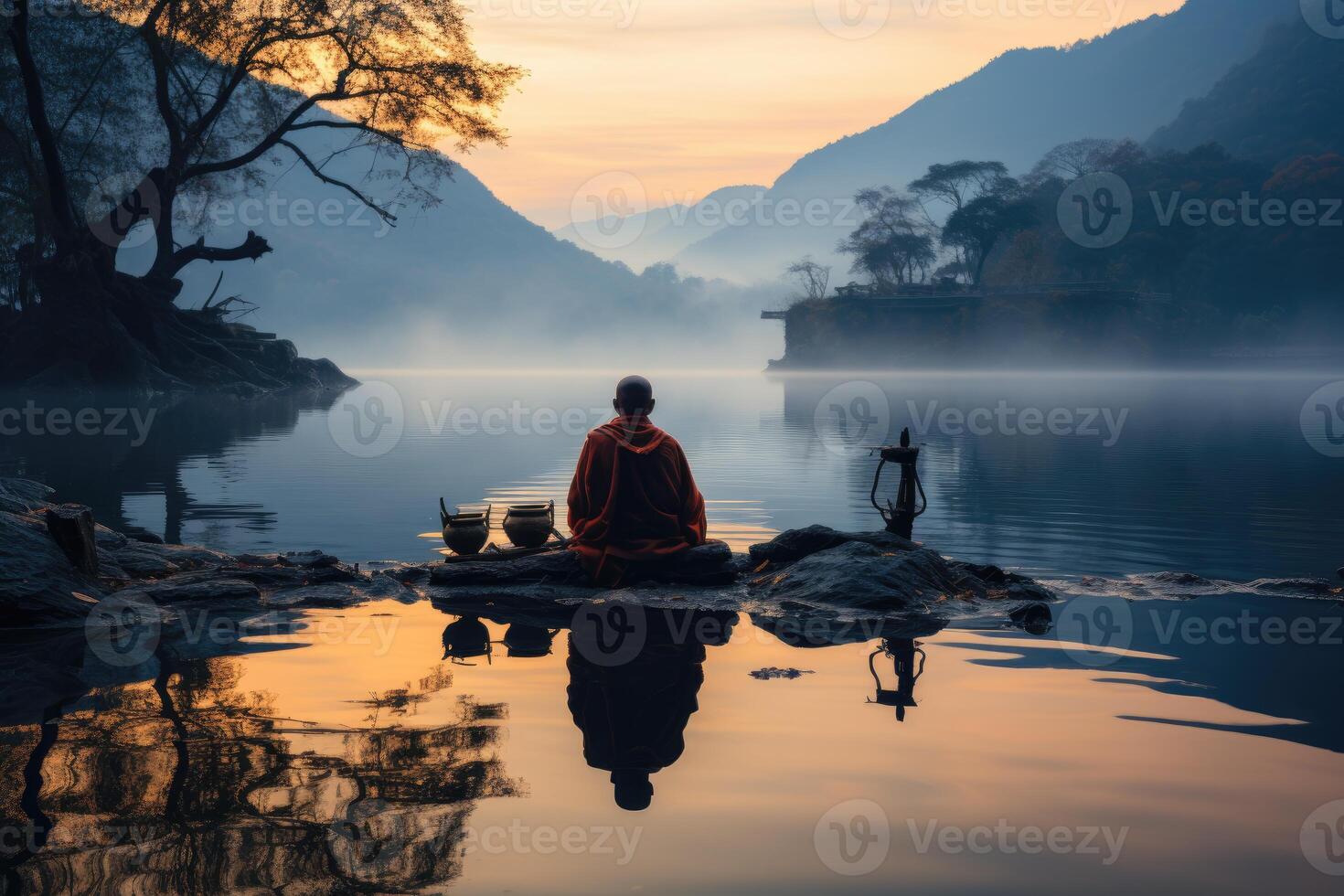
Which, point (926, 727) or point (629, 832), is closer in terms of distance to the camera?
point (629, 832)

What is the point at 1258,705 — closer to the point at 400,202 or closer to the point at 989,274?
the point at 400,202

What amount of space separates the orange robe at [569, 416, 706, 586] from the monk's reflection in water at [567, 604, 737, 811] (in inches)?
29.6

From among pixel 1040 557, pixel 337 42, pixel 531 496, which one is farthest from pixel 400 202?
pixel 1040 557

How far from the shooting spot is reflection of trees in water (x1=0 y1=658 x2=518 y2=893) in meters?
4.29

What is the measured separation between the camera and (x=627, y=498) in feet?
32.0

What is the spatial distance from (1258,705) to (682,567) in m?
4.68

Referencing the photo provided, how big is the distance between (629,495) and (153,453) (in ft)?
57.1

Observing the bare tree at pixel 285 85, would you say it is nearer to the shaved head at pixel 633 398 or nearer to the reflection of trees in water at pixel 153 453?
the reflection of trees in water at pixel 153 453

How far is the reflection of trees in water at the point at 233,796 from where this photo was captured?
429 centimetres

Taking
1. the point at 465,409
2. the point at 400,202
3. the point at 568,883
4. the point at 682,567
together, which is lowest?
the point at 568,883

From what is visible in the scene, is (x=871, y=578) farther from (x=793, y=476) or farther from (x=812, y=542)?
(x=793, y=476)

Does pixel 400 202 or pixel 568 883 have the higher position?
pixel 400 202

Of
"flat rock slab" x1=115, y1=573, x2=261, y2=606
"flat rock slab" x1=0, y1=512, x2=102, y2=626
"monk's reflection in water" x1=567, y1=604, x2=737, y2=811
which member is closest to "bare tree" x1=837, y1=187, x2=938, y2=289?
"flat rock slab" x1=115, y1=573, x2=261, y2=606

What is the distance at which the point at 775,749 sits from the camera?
570 centimetres
